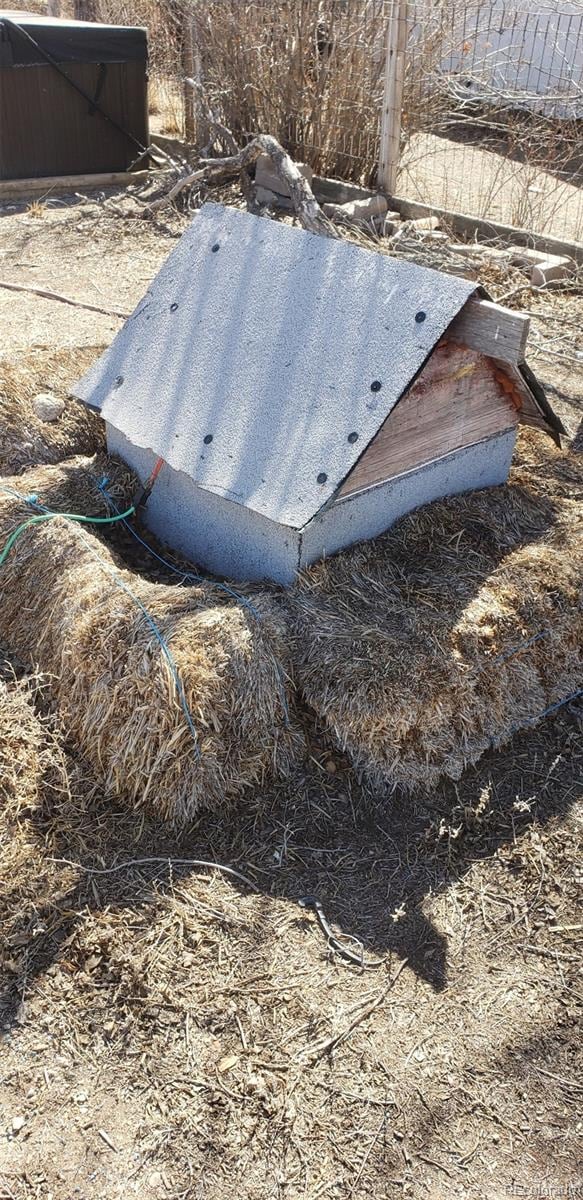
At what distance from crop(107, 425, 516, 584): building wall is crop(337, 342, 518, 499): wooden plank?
56 mm

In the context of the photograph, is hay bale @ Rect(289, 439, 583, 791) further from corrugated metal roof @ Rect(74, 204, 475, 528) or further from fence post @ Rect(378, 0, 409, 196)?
fence post @ Rect(378, 0, 409, 196)

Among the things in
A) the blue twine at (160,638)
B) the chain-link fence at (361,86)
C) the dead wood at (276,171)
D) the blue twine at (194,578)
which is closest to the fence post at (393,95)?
the chain-link fence at (361,86)

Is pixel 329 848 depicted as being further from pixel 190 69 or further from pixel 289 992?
pixel 190 69

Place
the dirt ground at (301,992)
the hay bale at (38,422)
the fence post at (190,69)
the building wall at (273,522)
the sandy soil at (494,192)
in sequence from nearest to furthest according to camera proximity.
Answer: the dirt ground at (301,992), the building wall at (273,522), the hay bale at (38,422), the sandy soil at (494,192), the fence post at (190,69)

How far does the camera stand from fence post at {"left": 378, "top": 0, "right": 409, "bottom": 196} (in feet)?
28.8

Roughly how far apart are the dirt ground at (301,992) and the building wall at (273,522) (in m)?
0.81

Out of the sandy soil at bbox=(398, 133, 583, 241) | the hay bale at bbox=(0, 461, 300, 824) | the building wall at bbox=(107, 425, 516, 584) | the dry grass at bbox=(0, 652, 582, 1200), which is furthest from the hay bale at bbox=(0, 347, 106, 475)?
the sandy soil at bbox=(398, 133, 583, 241)

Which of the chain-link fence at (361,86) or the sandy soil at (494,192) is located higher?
the chain-link fence at (361,86)

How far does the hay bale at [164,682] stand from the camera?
338cm

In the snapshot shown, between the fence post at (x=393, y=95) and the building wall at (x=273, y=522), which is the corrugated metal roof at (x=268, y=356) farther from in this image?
the fence post at (x=393, y=95)

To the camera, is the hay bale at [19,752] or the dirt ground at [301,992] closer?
the dirt ground at [301,992]

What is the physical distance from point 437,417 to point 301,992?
2.31 m

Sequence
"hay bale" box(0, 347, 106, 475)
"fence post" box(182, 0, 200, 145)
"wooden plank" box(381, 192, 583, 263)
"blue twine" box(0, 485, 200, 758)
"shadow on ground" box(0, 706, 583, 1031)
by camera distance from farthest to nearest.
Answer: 1. "fence post" box(182, 0, 200, 145)
2. "wooden plank" box(381, 192, 583, 263)
3. "hay bale" box(0, 347, 106, 475)
4. "blue twine" box(0, 485, 200, 758)
5. "shadow on ground" box(0, 706, 583, 1031)

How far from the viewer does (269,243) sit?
443cm
